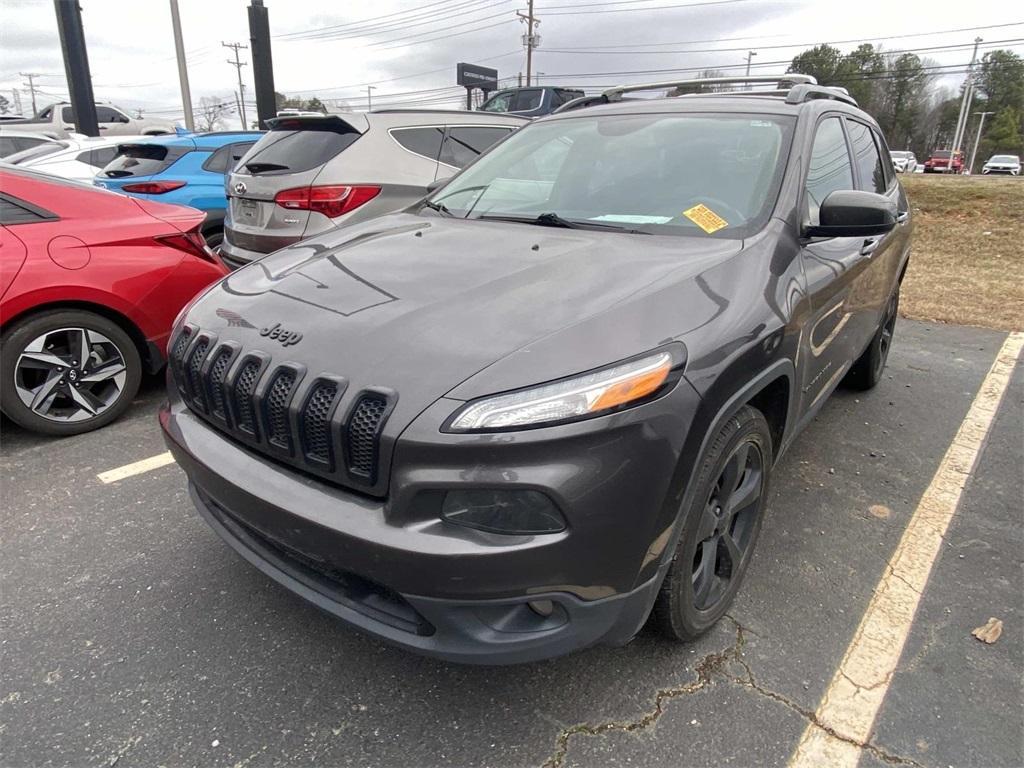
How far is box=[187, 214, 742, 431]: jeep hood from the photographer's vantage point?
170 cm

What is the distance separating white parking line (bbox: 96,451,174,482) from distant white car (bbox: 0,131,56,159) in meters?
12.3

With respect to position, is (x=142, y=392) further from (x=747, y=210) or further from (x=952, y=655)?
(x=952, y=655)

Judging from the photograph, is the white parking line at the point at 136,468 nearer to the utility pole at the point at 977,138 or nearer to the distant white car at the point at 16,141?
the distant white car at the point at 16,141

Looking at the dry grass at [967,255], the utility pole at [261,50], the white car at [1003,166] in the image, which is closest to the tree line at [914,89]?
the white car at [1003,166]

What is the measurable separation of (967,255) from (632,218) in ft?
30.4

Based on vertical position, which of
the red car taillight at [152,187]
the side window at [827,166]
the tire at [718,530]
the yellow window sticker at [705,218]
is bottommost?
the tire at [718,530]

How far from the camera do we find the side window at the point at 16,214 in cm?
366

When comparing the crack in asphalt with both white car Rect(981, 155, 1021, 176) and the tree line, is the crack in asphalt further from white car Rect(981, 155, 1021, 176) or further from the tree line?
the tree line

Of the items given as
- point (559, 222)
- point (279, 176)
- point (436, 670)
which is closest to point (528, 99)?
point (279, 176)

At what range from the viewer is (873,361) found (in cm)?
443

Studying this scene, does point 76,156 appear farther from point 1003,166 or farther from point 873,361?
point 1003,166

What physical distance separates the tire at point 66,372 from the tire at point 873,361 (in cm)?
440

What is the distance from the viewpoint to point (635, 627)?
1.83 metres

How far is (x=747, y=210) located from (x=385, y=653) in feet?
6.46
